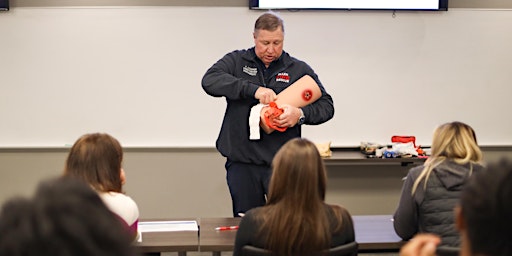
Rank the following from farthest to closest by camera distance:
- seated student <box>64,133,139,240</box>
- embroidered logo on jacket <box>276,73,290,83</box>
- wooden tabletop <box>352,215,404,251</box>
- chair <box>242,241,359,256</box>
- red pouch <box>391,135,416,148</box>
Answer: red pouch <box>391,135,416,148</box>, embroidered logo on jacket <box>276,73,290,83</box>, wooden tabletop <box>352,215,404,251</box>, seated student <box>64,133,139,240</box>, chair <box>242,241,359,256</box>

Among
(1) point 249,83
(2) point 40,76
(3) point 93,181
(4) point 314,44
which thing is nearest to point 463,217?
(3) point 93,181

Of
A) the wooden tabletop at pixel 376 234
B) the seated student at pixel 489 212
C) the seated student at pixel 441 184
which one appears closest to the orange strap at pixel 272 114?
the wooden tabletop at pixel 376 234

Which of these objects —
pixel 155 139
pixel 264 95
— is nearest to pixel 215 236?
pixel 264 95

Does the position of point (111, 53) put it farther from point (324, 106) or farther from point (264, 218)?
point (264, 218)

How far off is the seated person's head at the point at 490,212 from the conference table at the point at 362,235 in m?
1.88

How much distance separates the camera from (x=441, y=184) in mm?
2992

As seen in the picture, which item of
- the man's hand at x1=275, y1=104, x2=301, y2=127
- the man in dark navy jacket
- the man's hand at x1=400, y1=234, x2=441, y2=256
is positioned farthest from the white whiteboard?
the man's hand at x1=400, y1=234, x2=441, y2=256

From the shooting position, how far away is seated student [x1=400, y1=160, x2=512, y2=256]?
3.79 ft

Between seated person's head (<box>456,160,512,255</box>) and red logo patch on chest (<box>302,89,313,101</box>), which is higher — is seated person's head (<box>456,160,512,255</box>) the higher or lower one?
the higher one

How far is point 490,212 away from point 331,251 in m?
1.40

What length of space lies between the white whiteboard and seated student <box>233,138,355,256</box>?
Result: 10.2 feet

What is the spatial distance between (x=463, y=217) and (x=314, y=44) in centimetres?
448

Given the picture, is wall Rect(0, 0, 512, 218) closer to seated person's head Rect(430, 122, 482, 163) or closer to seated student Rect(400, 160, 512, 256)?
seated person's head Rect(430, 122, 482, 163)

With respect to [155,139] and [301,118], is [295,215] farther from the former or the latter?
[155,139]
